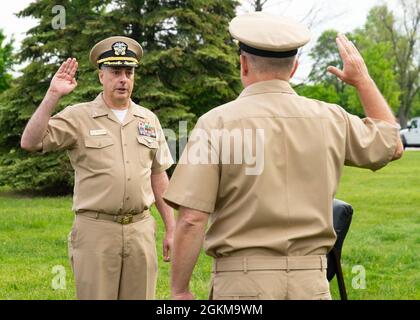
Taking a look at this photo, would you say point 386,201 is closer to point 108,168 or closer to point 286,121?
point 108,168

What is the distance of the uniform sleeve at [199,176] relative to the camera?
306 cm

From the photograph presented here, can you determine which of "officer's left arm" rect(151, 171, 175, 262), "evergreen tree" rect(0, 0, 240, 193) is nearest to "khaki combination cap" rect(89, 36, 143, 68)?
"officer's left arm" rect(151, 171, 175, 262)

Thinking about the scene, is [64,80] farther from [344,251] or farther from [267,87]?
[344,251]

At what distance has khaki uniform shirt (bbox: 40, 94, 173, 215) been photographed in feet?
15.7

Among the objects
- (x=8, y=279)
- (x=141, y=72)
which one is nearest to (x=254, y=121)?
(x=8, y=279)

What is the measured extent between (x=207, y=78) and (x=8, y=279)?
11164mm

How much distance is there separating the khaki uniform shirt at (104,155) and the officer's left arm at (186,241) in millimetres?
1743

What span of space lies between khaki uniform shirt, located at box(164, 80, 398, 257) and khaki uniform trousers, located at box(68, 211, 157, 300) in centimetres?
167

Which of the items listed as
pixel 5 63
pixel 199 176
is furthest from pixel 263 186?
pixel 5 63

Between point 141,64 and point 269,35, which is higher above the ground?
point 269,35

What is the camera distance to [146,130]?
5105mm

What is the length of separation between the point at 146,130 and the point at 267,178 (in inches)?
84.8

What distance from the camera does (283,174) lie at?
3.10m

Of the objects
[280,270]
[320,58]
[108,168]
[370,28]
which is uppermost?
[280,270]
